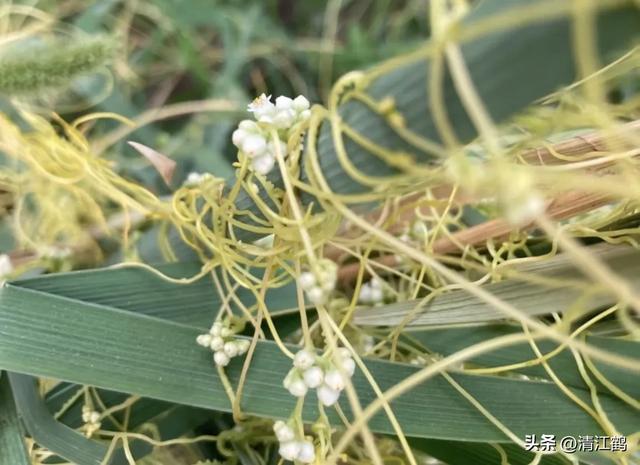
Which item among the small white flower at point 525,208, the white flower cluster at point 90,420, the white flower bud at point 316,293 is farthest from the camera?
the white flower cluster at point 90,420

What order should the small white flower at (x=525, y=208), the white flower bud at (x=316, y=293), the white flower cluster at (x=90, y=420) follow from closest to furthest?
the small white flower at (x=525, y=208) → the white flower bud at (x=316, y=293) → the white flower cluster at (x=90, y=420)

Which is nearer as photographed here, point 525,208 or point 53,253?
point 525,208

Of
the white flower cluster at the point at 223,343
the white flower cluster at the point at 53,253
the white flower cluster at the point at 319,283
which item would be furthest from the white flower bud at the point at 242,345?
the white flower cluster at the point at 53,253

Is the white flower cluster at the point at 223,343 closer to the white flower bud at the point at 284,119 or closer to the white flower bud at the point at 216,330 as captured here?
the white flower bud at the point at 216,330

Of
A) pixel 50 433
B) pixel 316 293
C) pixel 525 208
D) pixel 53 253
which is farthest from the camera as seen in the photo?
pixel 53 253

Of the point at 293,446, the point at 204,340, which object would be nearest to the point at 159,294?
the point at 204,340

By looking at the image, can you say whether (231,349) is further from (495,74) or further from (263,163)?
(495,74)

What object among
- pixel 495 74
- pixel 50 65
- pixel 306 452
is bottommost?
pixel 306 452
